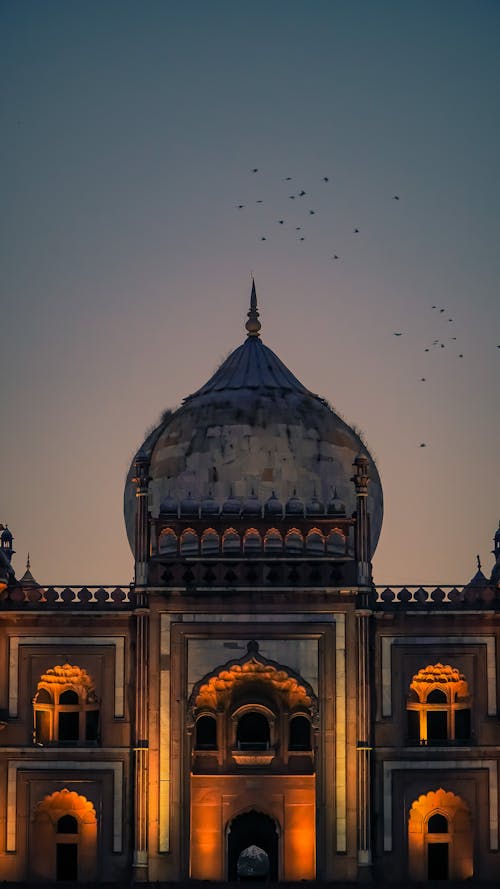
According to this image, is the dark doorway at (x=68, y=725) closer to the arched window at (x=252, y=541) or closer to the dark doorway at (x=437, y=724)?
the arched window at (x=252, y=541)

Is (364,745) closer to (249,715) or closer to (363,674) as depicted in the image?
(363,674)

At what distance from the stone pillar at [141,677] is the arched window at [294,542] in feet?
10.8

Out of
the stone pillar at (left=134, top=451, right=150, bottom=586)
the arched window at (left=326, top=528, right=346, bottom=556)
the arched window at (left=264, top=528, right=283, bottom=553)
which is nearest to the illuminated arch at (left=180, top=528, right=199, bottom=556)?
the stone pillar at (left=134, top=451, right=150, bottom=586)

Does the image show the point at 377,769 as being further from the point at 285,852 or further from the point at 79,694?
the point at 79,694

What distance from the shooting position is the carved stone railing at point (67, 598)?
49.0 meters

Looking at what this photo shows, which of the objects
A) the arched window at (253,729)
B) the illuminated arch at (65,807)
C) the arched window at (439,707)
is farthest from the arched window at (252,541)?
the illuminated arch at (65,807)

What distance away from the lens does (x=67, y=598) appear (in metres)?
49.1

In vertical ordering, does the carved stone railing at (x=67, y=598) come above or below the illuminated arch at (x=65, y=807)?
above

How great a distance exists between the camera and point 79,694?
162ft

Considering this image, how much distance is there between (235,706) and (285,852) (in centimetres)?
342

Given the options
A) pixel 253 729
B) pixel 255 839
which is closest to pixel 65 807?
pixel 255 839

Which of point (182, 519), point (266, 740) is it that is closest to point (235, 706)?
point (266, 740)

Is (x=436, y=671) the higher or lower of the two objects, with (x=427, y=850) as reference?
higher

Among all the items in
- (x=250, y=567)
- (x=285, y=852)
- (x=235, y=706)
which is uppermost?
(x=250, y=567)
